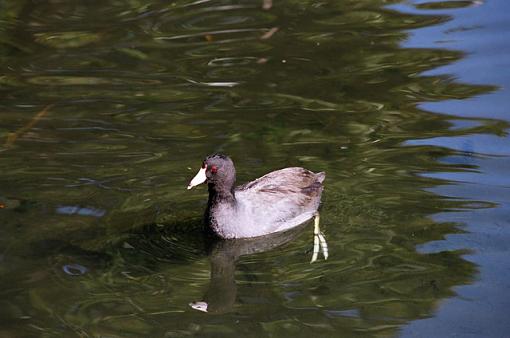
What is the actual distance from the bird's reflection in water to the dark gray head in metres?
0.43

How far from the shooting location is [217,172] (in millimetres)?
7828

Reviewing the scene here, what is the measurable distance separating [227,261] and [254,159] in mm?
1618

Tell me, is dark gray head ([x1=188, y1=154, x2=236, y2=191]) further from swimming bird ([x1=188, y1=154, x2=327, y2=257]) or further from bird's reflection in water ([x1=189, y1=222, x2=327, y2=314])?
bird's reflection in water ([x1=189, y1=222, x2=327, y2=314])

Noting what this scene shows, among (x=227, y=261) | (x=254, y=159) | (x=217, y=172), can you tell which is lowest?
(x=227, y=261)

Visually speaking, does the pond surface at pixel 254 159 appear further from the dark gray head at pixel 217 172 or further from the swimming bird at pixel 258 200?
the dark gray head at pixel 217 172

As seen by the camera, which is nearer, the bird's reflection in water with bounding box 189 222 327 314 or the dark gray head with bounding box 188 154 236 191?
the bird's reflection in water with bounding box 189 222 327 314

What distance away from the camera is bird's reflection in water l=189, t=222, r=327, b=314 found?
6.96 m

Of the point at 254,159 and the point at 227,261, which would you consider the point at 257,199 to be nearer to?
the point at 227,261

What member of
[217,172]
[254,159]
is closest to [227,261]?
[217,172]

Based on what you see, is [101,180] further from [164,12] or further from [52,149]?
[164,12]

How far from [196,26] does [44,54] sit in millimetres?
1763

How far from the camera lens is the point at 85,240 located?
7.81 m

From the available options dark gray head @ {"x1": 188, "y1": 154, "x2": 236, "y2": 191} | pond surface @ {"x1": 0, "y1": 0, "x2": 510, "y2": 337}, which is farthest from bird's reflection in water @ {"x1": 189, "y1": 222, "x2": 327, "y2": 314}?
dark gray head @ {"x1": 188, "y1": 154, "x2": 236, "y2": 191}

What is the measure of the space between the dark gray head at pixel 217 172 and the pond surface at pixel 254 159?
444mm
